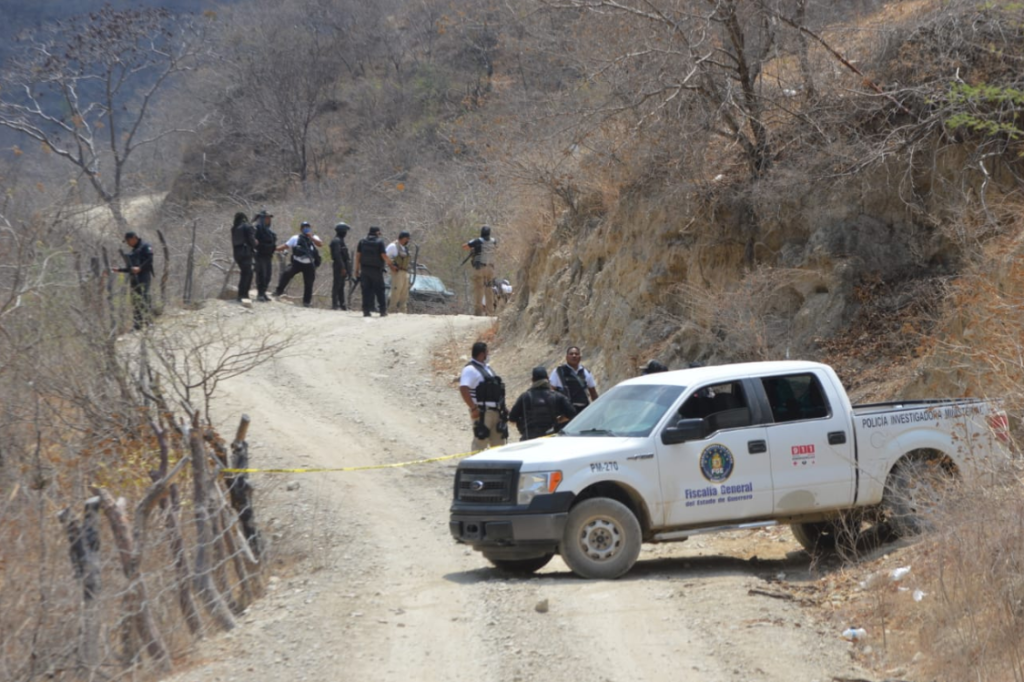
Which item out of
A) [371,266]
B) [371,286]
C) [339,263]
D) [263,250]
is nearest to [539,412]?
[371,266]

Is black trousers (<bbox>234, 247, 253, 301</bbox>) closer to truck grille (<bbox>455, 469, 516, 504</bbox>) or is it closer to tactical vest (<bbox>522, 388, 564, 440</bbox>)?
tactical vest (<bbox>522, 388, 564, 440</bbox>)

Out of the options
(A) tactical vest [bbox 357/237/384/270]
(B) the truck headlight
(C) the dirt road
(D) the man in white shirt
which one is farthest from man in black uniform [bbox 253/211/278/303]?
(B) the truck headlight

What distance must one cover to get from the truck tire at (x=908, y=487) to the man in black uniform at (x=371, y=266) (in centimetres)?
1360

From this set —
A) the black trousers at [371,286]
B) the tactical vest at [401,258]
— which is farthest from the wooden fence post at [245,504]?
the tactical vest at [401,258]

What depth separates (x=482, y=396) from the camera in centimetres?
1327

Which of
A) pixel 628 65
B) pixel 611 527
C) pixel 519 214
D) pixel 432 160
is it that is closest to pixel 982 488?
pixel 611 527

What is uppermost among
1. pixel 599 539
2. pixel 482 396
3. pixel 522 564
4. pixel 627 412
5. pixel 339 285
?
pixel 339 285

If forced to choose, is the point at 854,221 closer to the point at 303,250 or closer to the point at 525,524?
the point at 525,524

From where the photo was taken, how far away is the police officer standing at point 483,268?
2450 cm

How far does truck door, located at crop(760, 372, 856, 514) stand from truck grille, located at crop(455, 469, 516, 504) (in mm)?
2338

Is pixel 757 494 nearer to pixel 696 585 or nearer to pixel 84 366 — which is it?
pixel 696 585

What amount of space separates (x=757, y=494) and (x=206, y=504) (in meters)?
4.76

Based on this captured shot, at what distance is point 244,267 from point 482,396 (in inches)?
494

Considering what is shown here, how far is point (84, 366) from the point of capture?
14195mm
